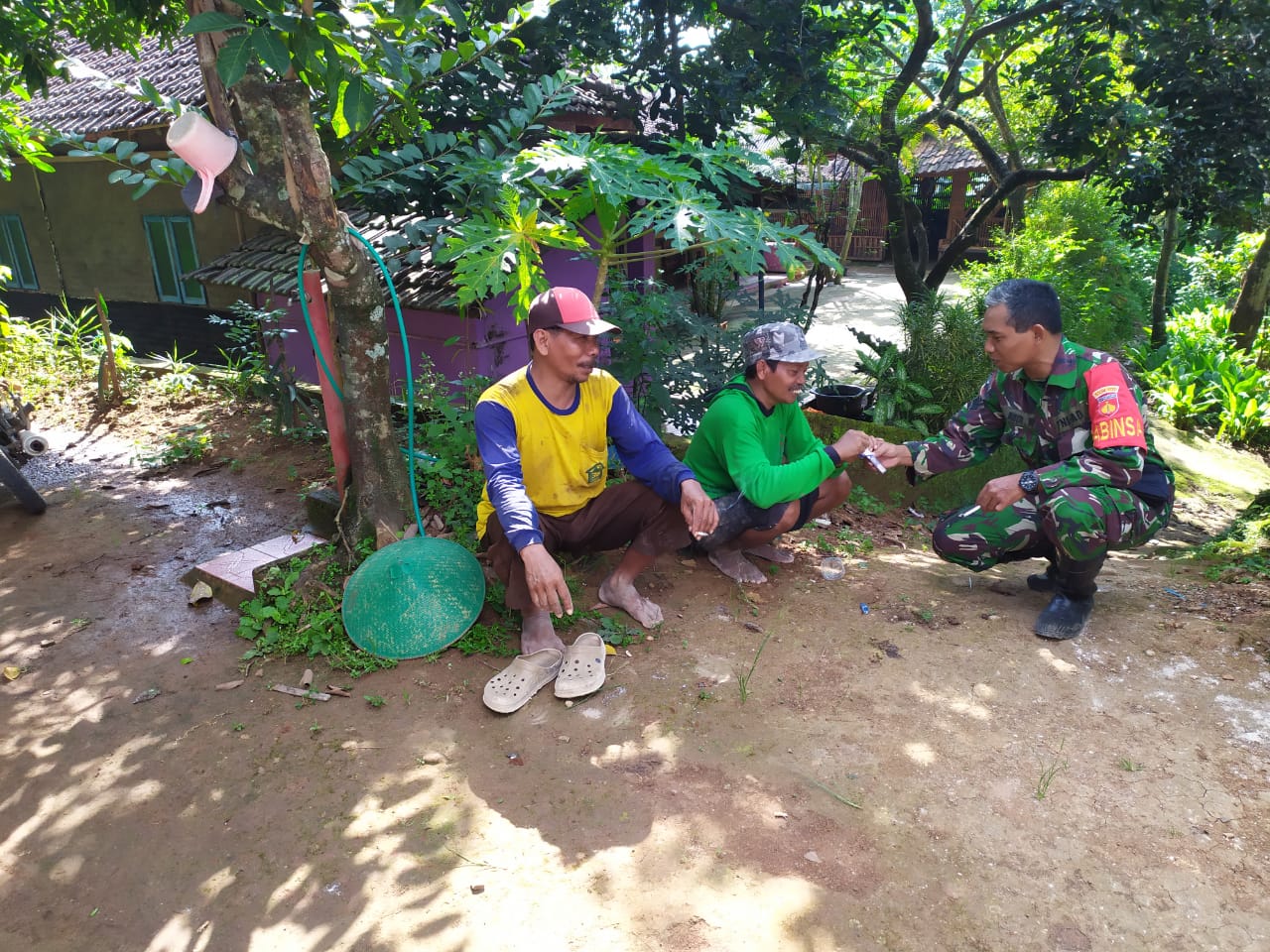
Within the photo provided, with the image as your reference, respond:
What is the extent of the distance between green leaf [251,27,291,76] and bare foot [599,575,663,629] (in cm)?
238

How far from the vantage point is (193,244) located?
9906 millimetres


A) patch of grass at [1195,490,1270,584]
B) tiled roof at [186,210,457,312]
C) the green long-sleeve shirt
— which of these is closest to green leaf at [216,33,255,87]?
the green long-sleeve shirt

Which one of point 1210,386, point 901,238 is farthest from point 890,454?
point 1210,386

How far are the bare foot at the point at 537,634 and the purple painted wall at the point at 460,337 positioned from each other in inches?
128

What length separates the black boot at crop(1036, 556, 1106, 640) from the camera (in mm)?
3543

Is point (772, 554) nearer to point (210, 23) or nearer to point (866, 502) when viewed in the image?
point (866, 502)

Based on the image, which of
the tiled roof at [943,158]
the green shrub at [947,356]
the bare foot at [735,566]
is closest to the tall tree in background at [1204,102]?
the green shrub at [947,356]

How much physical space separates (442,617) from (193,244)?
8671 mm

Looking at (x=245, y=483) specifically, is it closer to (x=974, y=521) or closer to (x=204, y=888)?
(x=204, y=888)

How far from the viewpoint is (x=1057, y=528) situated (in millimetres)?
3508

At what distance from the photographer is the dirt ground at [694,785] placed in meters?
2.26

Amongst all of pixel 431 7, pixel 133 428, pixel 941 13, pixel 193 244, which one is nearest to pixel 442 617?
pixel 431 7

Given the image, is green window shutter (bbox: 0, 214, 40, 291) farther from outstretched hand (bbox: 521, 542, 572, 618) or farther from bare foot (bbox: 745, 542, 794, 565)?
outstretched hand (bbox: 521, 542, 572, 618)

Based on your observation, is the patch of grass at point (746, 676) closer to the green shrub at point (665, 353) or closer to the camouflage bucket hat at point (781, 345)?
the camouflage bucket hat at point (781, 345)
